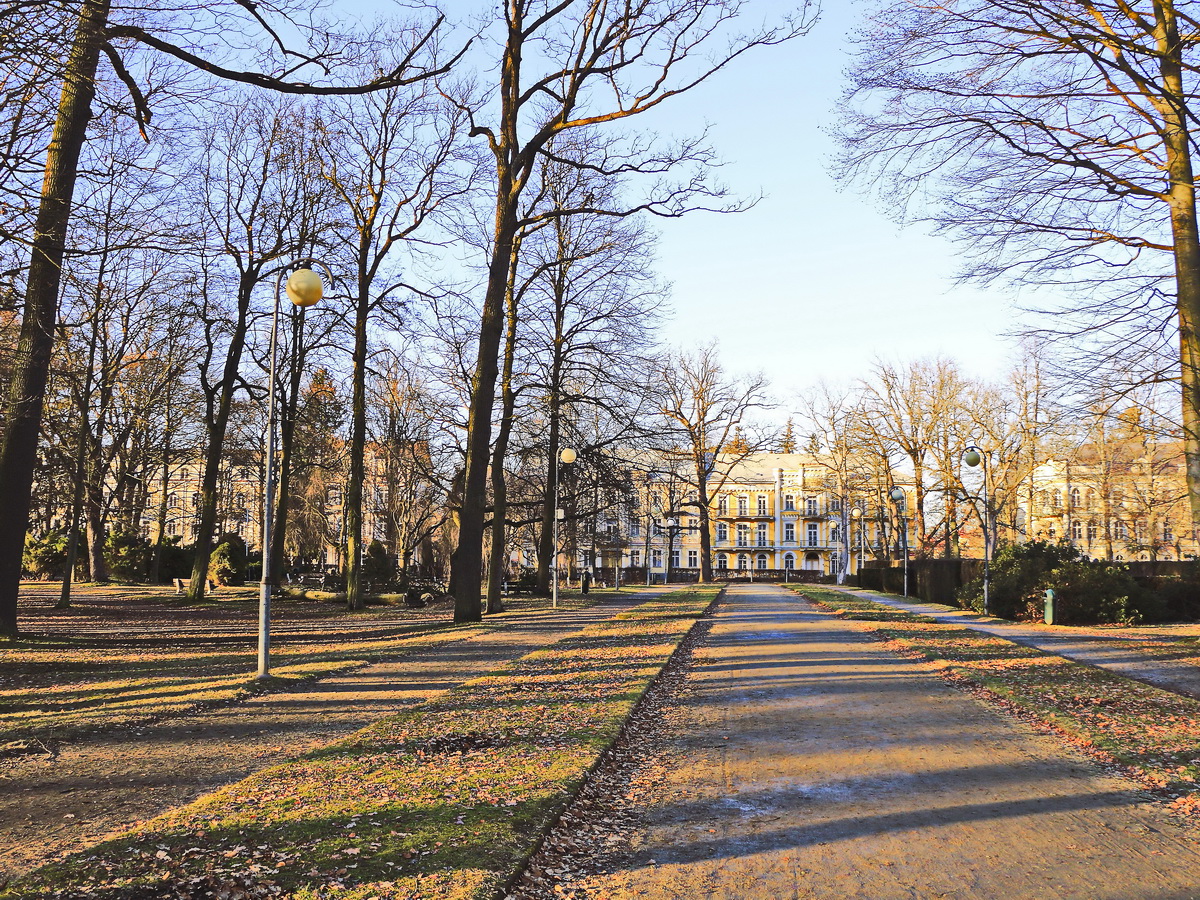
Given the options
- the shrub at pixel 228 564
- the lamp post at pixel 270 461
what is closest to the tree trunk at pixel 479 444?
the lamp post at pixel 270 461

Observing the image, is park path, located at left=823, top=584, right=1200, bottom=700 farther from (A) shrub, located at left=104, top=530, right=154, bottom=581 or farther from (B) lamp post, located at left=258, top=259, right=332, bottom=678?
(A) shrub, located at left=104, top=530, right=154, bottom=581

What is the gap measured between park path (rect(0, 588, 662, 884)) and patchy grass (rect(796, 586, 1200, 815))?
6.43m

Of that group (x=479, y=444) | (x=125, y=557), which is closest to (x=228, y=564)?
(x=125, y=557)

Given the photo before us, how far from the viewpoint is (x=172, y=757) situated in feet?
22.9

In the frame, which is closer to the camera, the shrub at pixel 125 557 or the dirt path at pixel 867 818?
the dirt path at pixel 867 818

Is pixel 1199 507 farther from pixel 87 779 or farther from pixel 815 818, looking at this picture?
pixel 87 779

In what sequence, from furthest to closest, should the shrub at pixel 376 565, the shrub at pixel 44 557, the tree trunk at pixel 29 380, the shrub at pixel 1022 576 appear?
1. the shrub at pixel 44 557
2. the shrub at pixel 376 565
3. the shrub at pixel 1022 576
4. the tree trunk at pixel 29 380

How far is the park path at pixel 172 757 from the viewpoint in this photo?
5.15 metres

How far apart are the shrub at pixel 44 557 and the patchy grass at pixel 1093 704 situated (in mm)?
32985

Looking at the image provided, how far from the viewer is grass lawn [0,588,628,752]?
8680 millimetres

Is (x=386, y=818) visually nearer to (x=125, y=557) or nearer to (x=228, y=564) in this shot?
(x=228, y=564)

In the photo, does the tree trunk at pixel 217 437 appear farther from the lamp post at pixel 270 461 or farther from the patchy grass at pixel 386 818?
the patchy grass at pixel 386 818

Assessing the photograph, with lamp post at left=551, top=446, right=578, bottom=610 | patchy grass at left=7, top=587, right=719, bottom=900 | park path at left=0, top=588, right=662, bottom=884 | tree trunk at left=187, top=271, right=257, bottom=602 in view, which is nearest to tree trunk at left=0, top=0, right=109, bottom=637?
park path at left=0, top=588, right=662, bottom=884

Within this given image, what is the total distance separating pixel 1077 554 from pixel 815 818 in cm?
2084
